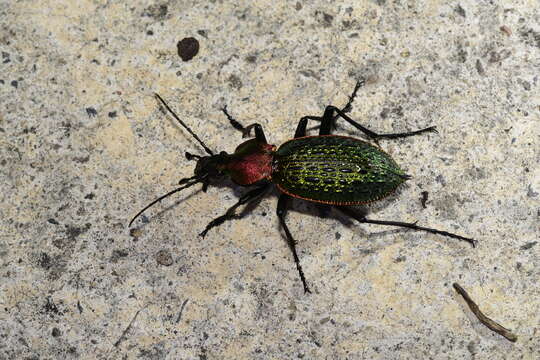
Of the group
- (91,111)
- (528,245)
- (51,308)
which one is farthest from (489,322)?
(91,111)

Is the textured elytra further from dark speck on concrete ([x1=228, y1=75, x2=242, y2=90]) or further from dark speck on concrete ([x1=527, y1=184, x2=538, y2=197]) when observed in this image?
dark speck on concrete ([x1=527, y1=184, x2=538, y2=197])

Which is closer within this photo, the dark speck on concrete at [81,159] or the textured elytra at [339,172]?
the textured elytra at [339,172]

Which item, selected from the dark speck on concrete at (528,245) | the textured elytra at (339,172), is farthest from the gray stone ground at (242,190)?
the textured elytra at (339,172)

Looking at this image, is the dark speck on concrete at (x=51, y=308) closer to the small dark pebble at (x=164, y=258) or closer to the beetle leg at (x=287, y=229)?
the small dark pebble at (x=164, y=258)

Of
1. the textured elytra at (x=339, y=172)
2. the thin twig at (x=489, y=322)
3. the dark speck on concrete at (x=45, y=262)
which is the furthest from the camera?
the dark speck on concrete at (x=45, y=262)

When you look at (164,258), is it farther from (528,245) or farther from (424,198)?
(528,245)

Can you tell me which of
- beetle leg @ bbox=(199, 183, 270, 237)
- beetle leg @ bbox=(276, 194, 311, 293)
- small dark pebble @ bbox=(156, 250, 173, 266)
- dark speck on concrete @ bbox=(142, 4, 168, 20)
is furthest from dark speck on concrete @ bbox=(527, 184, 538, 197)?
dark speck on concrete @ bbox=(142, 4, 168, 20)

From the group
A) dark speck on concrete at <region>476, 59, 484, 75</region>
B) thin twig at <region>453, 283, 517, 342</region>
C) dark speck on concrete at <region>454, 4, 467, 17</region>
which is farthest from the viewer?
dark speck on concrete at <region>454, 4, 467, 17</region>
